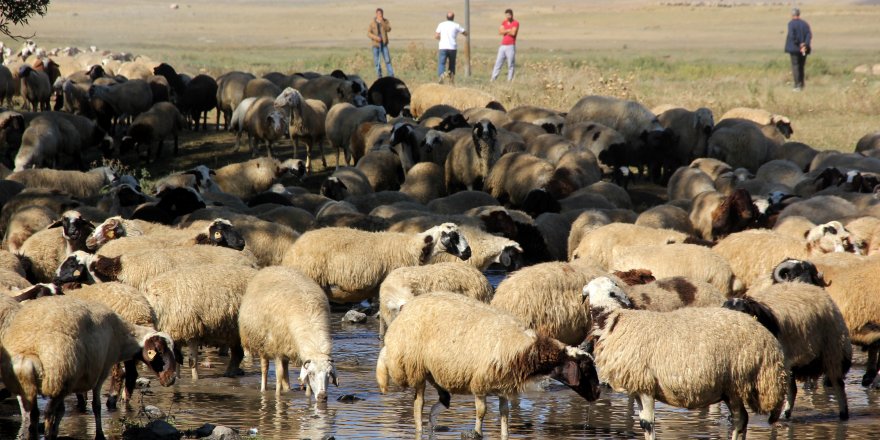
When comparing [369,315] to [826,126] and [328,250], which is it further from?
[826,126]

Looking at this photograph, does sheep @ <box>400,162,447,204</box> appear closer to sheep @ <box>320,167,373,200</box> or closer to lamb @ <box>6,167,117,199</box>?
sheep @ <box>320,167,373,200</box>

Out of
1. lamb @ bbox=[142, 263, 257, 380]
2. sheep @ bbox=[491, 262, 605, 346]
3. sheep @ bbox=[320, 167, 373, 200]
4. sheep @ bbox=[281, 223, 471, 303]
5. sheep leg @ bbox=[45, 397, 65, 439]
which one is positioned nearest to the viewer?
sheep leg @ bbox=[45, 397, 65, 439]

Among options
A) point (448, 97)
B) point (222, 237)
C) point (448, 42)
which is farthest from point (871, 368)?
point (448, 42)

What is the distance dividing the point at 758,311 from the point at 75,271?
6.66 m

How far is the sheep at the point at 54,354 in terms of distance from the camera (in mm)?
8477

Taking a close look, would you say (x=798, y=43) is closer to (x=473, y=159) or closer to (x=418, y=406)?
(x=473, y=159)

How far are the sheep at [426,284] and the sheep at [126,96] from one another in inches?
682

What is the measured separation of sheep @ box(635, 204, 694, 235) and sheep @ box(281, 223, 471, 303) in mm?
3495

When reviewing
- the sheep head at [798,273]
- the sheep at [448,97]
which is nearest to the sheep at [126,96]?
the sheep at [448,97]

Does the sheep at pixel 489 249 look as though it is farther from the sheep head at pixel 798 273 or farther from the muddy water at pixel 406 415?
the sheep head at pixel 798 273

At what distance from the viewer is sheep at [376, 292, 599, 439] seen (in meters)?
8.90

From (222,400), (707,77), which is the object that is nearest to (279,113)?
(222,400)

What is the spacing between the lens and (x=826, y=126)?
2930cm

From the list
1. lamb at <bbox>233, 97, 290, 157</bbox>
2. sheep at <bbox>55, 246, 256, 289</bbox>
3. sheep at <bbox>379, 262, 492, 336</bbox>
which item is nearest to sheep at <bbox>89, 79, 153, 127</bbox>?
lamb at <bbox>233, 97, 290, 157</bbox>
